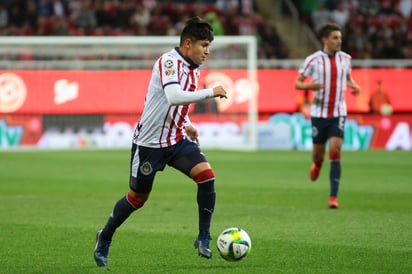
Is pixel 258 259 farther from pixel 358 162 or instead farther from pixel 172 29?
pixel 172 29

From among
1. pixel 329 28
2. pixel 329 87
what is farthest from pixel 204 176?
pixel 329 87

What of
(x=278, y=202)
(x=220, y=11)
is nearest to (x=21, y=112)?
(x=220, y=11)

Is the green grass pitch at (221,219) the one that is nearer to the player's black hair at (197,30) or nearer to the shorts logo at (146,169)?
the shorts logo at (146,169)

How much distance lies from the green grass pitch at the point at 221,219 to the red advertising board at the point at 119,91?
199 inches

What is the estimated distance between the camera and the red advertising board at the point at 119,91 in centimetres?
2592

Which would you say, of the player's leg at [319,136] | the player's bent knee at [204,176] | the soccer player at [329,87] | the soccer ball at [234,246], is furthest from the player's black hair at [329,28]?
the soccer ball at [234,246]

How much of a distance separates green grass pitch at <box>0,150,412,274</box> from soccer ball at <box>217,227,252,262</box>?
0.33ft

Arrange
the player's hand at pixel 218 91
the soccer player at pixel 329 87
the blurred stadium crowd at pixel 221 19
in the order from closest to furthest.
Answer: the player's hand at pixel 218 91 → the soccer player at pixel 329 87 → the blurred stadium crowd at pixel 221 19

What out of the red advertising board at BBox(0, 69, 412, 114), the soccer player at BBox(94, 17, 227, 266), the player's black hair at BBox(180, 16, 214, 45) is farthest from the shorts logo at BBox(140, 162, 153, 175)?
the red advertising board at BBox(0, 69, 412, 114)

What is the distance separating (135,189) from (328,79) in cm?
580

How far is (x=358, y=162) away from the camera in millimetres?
21625

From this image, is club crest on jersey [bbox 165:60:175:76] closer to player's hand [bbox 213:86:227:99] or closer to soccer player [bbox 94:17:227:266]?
soccer player [bbox 94:17:227:266]

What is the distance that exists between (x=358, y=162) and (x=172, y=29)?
9661mm

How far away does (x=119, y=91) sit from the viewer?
2623 cm
